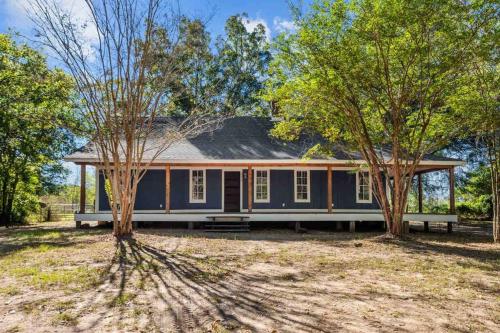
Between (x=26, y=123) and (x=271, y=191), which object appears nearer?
(x=271, y=191)

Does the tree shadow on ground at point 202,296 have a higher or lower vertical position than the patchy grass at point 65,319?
lower

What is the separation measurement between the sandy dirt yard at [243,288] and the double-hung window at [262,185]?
626cm

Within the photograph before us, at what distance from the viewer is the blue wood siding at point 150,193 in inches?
604

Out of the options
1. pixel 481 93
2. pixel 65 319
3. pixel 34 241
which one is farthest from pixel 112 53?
pixel 481 93

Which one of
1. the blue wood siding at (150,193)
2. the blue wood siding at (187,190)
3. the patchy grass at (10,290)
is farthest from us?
the blue wood siding at (187,190)

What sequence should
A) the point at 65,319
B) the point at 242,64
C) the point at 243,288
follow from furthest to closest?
1. the point at 242,64
2. the point at 243,288
3. the point at 65,319

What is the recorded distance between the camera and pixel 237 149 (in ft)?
51.5

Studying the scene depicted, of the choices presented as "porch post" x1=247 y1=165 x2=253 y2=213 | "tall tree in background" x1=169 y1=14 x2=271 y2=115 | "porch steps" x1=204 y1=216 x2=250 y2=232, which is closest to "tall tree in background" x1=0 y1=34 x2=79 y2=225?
"porch steps" x1=204 y1=216 x2=250 y2=232

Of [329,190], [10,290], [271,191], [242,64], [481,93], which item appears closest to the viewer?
[10,290]

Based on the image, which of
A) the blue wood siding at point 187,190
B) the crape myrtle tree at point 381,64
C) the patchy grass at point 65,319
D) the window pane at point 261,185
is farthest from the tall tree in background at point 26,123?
the patchy grass at point 65,319

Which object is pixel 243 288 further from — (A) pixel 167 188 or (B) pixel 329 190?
(B) pixel 329 190

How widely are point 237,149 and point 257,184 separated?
1723 mm

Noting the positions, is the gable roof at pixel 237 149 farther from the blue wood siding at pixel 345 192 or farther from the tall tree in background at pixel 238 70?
the tall tree in background at pixel 238 70

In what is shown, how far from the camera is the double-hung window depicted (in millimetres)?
16000
